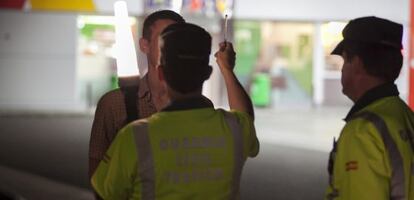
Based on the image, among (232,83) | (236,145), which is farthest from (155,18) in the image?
(236,145)

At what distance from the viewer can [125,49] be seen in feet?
10.5

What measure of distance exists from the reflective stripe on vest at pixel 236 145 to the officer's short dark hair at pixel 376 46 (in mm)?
452

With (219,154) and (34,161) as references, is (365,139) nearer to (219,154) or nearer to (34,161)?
(219,154)

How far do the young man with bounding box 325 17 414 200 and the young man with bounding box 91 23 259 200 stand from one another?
1.20 feet

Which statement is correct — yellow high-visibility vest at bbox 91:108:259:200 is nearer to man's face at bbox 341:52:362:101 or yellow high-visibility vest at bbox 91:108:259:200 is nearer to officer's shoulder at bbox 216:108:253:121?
officer's shoulder at bbox 216:108:253:121

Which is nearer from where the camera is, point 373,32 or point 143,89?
point 373,32

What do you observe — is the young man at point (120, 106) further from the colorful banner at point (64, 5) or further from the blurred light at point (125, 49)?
the colorful banner at point (64, 5)

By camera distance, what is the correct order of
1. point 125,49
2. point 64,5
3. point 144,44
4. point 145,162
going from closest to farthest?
point 145,162, point 125,49, point 144,44, point 64,5

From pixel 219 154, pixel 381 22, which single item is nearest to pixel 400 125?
pixel 381 22

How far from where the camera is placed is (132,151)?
7.47 ft

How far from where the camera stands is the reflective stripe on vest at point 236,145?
2.46 meters

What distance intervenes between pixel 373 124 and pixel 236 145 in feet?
1.49

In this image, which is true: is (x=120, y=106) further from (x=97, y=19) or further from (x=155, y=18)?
(x=97, y=19)

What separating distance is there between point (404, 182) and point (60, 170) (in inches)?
320
